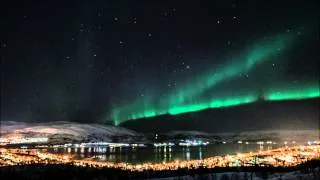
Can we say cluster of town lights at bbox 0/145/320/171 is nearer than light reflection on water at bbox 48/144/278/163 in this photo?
Yes

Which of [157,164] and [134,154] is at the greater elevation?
[134,154]

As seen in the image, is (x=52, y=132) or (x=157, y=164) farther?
(x=52, y=132)

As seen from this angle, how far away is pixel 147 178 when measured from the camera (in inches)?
1449

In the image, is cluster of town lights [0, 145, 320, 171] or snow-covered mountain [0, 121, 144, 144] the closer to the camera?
cluster of town lights [0, 145, 320, 171]

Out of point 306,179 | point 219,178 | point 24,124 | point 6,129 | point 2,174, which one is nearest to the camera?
point 306,179

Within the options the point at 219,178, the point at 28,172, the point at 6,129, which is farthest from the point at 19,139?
the point at 219,178

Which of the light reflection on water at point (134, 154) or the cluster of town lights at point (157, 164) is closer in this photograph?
the cluster of town lights at point (157, 164)

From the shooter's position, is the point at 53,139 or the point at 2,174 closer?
the point at 2,174

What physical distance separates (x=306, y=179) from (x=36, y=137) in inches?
5271

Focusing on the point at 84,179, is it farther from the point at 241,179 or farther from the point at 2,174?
the point at 241,179

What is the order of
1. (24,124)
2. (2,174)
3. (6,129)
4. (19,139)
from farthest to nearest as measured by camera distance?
1. (24,124)
2. (6,129)
3. (19,139)
4. (2,174)

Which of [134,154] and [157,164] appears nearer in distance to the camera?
[157,164]

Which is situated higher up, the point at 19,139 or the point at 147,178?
the point at 19,139

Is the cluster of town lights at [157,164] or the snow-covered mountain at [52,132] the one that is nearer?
the cluster of town lights at [157,164]
